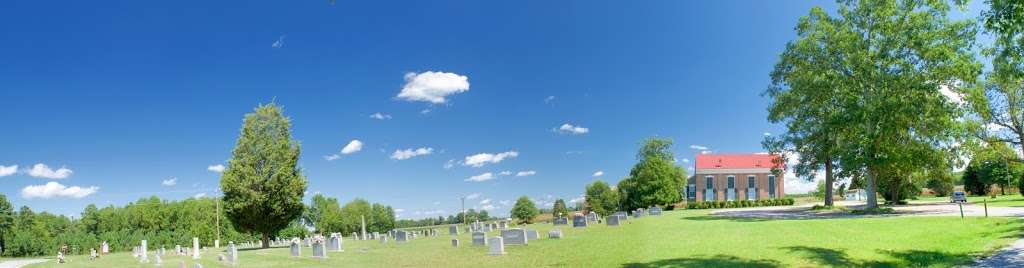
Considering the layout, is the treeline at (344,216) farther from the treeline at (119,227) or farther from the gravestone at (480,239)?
the gravestone at (480,239)

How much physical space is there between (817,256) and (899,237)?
6.07 meters

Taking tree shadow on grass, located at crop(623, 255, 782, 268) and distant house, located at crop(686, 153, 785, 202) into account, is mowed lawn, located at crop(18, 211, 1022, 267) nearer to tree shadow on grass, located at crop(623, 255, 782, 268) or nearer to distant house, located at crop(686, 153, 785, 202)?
tree shadow on grass, located at crop(623, 255, 782, 268)

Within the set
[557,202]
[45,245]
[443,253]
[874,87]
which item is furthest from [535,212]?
[443,253]

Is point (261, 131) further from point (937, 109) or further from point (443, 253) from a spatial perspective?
point (937, 109)

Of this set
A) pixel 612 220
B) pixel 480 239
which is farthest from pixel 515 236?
pixel 612 220

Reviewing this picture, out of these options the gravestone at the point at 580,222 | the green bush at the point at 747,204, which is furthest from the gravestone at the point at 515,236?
the green bush at the point at 747,204

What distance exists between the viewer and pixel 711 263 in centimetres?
Result: 1490

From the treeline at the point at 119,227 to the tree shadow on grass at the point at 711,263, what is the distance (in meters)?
56.5

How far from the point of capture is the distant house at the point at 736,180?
3976 inches

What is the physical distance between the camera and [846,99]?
33375 millimetres

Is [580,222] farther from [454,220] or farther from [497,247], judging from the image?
[454,220]

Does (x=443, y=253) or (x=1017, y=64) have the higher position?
(x=1017, y=64)

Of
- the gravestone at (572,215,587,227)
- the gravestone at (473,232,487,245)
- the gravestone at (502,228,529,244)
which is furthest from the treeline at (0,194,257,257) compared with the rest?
the gravestone at (502,228,529,244)

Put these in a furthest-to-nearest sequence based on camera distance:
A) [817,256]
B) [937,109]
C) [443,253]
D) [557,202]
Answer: [557,202]
[937,109]
[443,253]
[817,256]
